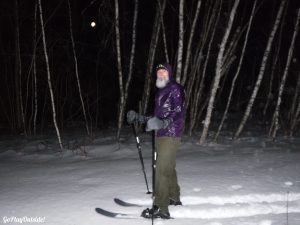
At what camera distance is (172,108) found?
4.65 meters

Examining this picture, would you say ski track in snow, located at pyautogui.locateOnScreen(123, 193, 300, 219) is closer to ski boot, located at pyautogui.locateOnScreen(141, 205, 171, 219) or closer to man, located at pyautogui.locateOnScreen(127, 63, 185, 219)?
ski boot, located at pyautogui.locateOnScreen(141, 205, 171, 219)

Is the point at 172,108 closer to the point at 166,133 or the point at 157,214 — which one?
the point at 166,133

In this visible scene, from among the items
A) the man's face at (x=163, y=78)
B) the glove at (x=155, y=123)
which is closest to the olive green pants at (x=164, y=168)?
the glove at (x=155, y=123)

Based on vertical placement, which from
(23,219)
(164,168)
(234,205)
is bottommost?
(23,219)

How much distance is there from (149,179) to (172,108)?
1.98 metres

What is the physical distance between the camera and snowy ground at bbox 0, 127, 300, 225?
4770 millimetres

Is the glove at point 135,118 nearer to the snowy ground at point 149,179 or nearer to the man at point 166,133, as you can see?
the man at point 166,133

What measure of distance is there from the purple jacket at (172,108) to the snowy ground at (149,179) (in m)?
1.05

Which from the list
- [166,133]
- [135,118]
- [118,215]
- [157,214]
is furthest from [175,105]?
[118,215]

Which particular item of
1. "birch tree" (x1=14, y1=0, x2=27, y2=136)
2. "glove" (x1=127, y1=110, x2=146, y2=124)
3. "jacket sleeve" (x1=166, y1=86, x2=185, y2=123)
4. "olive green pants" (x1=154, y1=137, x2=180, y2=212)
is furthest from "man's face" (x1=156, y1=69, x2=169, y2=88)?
"birch tree" (x1=14, y1=0, x2=27, y2=136)

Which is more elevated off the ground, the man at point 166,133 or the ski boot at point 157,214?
the man at point 166,133

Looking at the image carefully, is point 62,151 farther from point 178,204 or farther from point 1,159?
point 178,204

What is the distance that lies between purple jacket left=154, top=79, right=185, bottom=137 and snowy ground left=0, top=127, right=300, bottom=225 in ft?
3.46

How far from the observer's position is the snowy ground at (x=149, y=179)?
15.6 ft
